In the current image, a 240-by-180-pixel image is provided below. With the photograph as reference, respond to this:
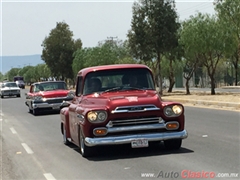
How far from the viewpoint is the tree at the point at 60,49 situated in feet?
267

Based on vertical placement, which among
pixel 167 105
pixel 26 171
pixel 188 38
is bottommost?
pixel 26 171

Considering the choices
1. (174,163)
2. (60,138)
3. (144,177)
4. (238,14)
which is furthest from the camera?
(238,14)

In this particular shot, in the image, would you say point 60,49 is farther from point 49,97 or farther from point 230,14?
point 49,97

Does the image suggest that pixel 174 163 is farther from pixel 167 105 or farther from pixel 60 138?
pixel 60 138

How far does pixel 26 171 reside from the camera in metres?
9.59

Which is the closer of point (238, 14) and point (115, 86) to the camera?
point (115, 86)

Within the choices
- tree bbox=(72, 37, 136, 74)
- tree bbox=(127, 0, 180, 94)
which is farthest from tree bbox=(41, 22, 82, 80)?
tree bbox=(127, 0, 180, 94)

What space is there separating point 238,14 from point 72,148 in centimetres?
2510

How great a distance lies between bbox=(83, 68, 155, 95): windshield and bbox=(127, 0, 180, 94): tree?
30.0 m

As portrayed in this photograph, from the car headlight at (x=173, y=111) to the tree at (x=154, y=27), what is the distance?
3117cm

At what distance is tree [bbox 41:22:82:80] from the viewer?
8138cm

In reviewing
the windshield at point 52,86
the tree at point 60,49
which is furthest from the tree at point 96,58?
the windshield at point 52,86

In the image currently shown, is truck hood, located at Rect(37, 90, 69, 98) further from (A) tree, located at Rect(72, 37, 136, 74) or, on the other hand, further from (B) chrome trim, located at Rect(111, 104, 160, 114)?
(A) tree, located at Rect(72, 37, 136, 74)

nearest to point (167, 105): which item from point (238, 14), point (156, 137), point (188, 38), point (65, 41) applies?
point (156, 137)
